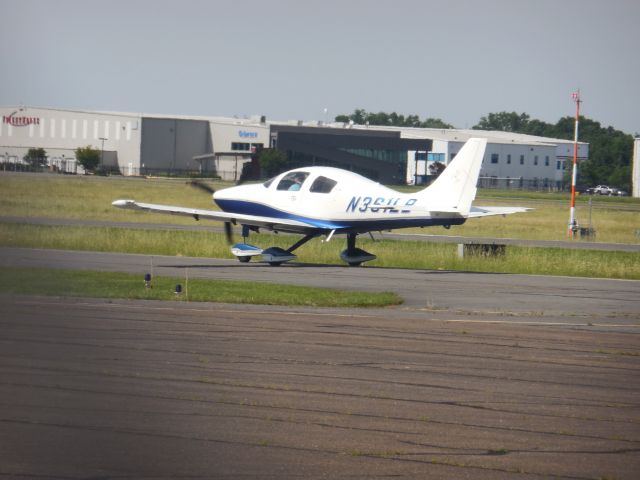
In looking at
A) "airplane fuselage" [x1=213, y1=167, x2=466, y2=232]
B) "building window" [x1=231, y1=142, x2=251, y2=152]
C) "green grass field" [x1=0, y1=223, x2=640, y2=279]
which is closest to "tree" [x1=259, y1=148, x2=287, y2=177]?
"building window" [x1=231, y1=142, x2=251, y2=152]

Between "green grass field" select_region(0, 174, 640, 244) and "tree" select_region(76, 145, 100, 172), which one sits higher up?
"tree" select_region(76, 145, 100, 172)

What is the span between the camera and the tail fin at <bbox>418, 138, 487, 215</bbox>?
27.9 metres

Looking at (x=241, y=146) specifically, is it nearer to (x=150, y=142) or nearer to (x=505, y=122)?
(x=150, y=142)

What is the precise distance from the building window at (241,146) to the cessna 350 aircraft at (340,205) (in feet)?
47.9

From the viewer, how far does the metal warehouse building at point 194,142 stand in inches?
518

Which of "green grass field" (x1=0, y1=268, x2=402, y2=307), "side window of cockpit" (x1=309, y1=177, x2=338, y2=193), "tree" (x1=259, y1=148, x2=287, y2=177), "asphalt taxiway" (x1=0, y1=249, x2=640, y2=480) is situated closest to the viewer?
"asphalt taxiway" (x1=0, y1=249, x2=640, y2=480)

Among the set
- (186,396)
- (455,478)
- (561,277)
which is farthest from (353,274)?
(455,478)

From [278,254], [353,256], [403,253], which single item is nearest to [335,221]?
[353,256]

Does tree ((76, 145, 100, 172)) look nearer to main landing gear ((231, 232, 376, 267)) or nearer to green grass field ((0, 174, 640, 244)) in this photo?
main landing gear ((231, 232, 376, 267))

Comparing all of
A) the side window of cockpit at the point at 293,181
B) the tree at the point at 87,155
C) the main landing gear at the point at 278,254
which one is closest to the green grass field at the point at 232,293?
the tree at the point at 87,155

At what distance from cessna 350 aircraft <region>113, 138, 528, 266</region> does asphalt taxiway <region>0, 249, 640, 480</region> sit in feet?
32.5

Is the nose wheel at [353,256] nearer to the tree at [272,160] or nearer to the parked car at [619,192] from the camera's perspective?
the tree at [272,160]

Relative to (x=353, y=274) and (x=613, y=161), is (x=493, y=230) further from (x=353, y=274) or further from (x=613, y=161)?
(x=613, y=161)

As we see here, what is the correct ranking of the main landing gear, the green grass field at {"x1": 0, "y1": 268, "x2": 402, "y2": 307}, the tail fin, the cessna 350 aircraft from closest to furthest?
the green grass field at {"x1": 0, "y1": 268, "x2": 402, "y2": 307}, the tail fin, the cessna 350 aircraft, the main landing gear
